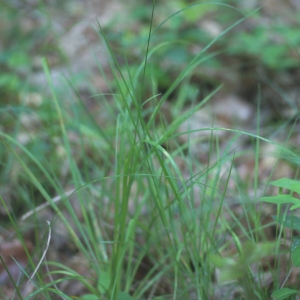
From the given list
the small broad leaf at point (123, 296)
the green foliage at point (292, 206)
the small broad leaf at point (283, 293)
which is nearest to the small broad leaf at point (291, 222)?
the green foliage at point (292, 206)

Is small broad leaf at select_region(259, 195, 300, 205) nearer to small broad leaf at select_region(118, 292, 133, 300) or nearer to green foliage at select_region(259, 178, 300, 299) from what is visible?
green foliage at select_region(259, 178, 300, 299)

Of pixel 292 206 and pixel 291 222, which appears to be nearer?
pixel 292 206

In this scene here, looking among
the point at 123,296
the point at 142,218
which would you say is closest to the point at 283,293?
the point at 123,296

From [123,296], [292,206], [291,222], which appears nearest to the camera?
[292,206]

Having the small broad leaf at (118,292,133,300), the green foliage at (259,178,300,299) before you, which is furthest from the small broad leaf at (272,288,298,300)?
the small broad leaf at (118,292,133,300)

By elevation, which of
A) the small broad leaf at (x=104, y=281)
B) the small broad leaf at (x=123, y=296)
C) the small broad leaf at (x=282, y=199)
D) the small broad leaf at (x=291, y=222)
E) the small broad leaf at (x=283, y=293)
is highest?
the small broad leaf at (x=282, y=199)

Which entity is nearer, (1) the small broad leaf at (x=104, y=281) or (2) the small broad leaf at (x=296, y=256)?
(2) the small broad leaf at (x=296, y=256)

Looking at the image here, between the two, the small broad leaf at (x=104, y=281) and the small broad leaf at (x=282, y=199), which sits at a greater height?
the small broad leaf at (x=282, y=199)

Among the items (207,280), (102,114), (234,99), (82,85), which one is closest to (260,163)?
(234,99)

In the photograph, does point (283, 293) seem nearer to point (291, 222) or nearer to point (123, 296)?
point (291, 222)

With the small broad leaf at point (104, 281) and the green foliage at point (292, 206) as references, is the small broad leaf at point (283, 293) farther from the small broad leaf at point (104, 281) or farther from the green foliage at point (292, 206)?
Answer: the small broad leaf at point (104, 281)
